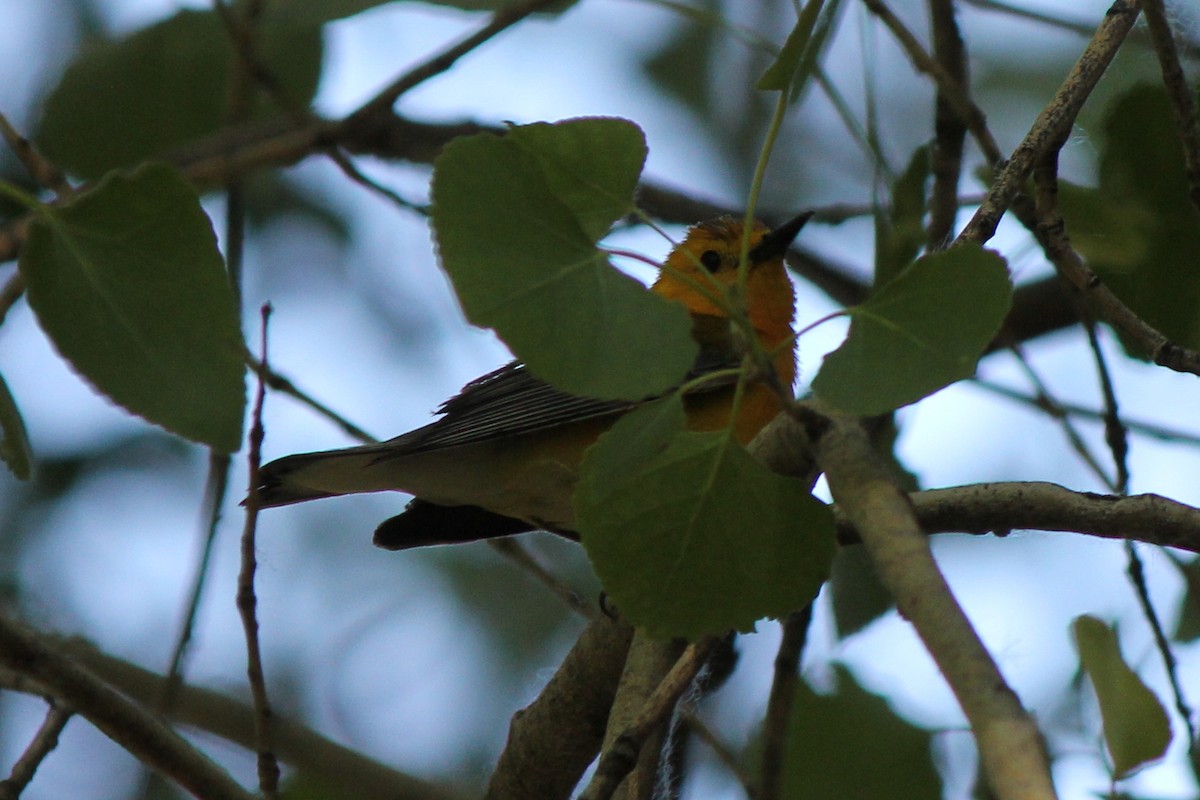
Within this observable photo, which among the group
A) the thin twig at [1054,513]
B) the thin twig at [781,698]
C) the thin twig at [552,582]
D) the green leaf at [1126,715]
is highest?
the thin twig at [552,582]

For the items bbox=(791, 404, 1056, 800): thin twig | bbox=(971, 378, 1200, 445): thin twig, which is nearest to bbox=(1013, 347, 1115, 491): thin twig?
bbox=(971, 378, 1200, 445): thin twig

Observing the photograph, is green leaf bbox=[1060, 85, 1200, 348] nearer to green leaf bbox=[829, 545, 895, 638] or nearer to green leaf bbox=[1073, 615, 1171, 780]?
green leaf bbox=[829, 545, 895, 638]

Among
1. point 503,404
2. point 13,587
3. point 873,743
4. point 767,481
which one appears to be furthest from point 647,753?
point 13,587

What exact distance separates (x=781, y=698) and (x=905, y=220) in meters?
1.39

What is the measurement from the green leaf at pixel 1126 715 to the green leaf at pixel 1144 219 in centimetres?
123

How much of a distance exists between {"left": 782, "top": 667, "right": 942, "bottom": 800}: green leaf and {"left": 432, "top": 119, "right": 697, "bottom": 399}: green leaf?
7.66ft

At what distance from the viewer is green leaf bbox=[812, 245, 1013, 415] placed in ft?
5.66

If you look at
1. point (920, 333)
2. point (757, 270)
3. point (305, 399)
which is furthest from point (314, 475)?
point (920, 333)

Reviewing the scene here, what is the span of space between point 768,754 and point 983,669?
2.14 m

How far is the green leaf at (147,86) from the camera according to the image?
5.24m

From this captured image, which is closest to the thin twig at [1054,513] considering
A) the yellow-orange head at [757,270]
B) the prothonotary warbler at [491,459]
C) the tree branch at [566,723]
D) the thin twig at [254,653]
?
the tree branch at [566,723]

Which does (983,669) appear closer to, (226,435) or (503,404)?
(226,435)

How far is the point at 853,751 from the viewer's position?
12.3 feet

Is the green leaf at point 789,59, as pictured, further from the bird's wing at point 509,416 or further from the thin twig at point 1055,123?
the bird's wing at point 509,416
